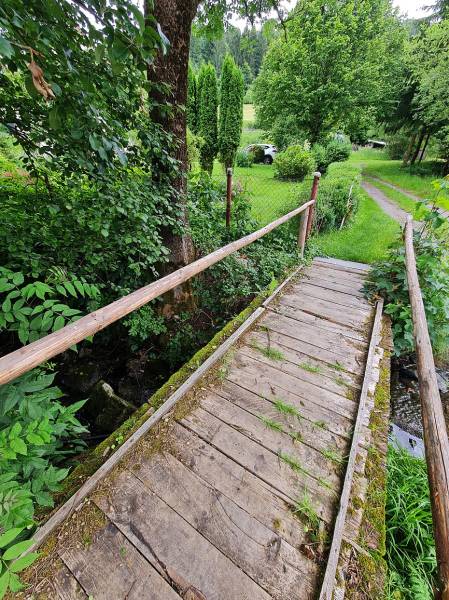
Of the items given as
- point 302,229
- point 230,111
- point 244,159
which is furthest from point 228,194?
point 244,159

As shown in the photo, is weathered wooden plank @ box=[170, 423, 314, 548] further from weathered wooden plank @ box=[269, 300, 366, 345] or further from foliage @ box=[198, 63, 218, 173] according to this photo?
foliage @ box=[198, 63, 218, 173]

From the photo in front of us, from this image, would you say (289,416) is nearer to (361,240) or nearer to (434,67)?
(361,240)

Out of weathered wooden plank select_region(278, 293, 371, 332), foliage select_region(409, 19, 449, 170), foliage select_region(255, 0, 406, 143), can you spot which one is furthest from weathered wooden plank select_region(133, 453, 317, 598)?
foliage select_region(409, 19, 449, 170)

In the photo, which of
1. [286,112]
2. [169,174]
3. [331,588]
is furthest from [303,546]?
[286,112]

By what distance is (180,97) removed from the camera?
99.3 inches

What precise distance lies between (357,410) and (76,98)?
267cm

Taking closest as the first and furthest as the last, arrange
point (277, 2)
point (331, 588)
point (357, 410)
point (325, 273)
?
point (331, 588)
point (357, 410)
point (277, 2)
point (325, 273)

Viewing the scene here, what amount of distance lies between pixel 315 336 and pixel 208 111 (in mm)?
14995

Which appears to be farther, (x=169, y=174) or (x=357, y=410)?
(x=169, y=174)

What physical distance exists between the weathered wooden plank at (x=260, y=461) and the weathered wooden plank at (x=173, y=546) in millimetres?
427

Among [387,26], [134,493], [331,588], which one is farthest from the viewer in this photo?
[387,26]

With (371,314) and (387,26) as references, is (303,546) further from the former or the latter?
(387,26)

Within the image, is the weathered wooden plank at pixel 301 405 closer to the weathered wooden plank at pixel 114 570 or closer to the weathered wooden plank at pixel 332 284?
the weathered wooden plank at pixel 114 570

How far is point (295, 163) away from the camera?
10234 mm
